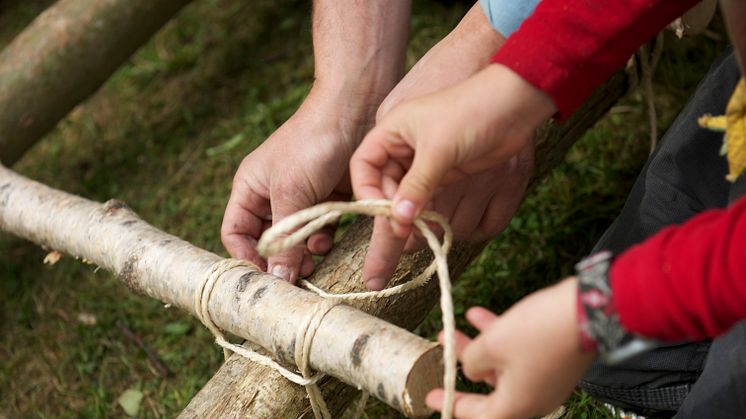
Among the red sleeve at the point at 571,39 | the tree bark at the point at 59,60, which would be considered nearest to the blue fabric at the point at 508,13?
the red sleeve at the point at 571,39

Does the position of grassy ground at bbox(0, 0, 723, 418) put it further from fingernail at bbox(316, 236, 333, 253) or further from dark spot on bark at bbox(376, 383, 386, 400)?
dark spot on bark at bbox(376, 383, 386, 400)

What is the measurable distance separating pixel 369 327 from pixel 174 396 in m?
0.99

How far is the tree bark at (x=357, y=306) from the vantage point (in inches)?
50.3

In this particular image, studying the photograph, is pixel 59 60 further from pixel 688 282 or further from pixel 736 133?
pixel 688 282

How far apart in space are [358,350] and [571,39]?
0.49 metres

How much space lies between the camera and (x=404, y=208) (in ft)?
3.49

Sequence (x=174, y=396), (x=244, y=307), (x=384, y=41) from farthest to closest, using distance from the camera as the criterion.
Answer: (x=174, y=396)
(x=384, y=41)
(x=244, y=307)

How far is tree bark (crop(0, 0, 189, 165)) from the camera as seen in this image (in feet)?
7.54

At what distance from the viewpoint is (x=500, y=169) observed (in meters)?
1.41

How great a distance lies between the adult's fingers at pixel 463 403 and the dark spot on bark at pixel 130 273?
66cm

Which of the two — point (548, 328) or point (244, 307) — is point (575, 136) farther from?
point (548, 328)

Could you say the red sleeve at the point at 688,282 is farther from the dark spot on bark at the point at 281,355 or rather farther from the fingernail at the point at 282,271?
the fingernail at the point at 282,271

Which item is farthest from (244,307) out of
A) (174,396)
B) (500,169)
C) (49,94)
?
(49,94)

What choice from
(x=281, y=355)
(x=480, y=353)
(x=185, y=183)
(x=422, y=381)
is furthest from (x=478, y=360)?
(x=185, y=183)
